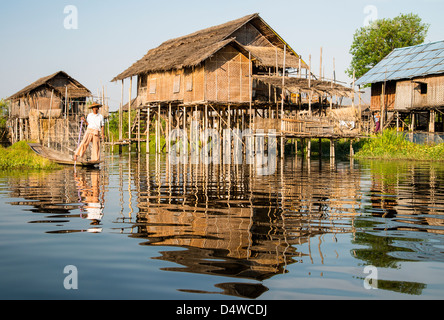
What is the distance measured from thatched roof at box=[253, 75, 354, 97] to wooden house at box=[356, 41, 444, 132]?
702 centimetres

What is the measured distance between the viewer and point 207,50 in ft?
84.4

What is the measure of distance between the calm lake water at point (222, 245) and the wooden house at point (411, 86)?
881 inches

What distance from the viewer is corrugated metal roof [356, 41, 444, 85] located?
31219 mm

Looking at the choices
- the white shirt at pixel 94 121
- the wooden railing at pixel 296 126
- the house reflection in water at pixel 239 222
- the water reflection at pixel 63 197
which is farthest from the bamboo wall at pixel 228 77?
the house reflection in water at pixel 239 222

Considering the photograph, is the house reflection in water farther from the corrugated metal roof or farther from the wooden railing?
the corrugated metal roof

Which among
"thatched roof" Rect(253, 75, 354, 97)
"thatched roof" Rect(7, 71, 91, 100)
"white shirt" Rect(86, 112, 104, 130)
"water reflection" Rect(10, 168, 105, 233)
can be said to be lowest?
"water reflection" Rect(10, 168, 105, 233)

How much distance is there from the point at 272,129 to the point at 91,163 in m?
10.1

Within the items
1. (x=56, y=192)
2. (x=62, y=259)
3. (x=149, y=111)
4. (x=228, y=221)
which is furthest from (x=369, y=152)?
(x=62, y=259)

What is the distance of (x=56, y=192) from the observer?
1062 cm

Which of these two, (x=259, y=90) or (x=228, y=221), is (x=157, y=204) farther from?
(x=259, y=90)

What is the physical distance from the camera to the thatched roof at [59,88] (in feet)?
134

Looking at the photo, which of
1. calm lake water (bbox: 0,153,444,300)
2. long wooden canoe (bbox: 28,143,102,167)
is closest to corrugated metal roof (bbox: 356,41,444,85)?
long wooden canoe (bbox: 28,143,102,167)

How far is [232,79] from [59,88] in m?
20.3

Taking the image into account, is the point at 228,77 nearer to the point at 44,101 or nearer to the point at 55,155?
the point at 55,155
